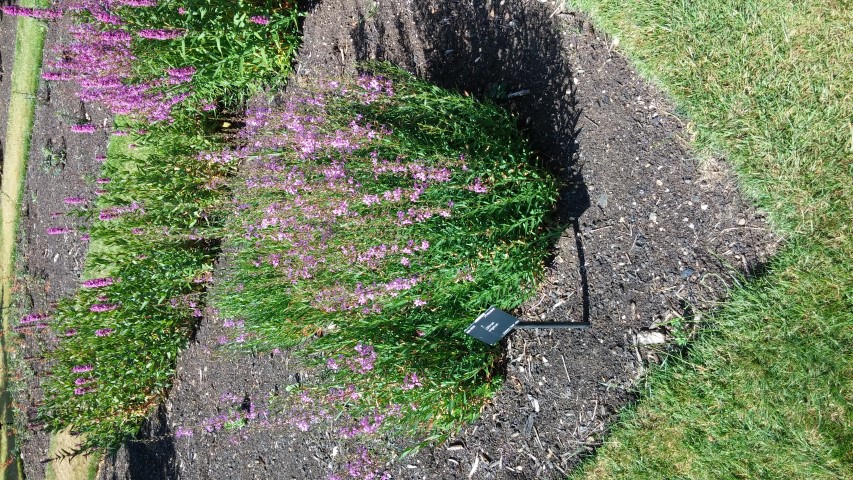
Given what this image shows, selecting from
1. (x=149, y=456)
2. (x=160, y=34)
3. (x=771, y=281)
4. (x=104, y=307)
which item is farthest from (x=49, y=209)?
(x=771, y=281)

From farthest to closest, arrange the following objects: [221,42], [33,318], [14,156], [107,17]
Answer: [14,156] < [33,318] < [221,42] < [107,17]

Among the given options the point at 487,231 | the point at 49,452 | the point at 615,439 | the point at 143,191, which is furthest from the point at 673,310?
the point at 49,452

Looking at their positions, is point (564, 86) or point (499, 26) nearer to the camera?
point (564, 86)

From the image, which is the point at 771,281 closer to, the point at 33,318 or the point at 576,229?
the point at 576,229

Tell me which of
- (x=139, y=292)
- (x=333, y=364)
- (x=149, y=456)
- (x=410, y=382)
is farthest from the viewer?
(x=149, y=456)

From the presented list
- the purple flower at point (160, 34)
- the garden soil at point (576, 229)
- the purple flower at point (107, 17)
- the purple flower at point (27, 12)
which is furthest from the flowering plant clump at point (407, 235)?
the purple flower at point (27, 12)

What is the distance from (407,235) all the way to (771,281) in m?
1.94

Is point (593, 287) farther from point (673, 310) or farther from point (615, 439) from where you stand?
point (615, 439)

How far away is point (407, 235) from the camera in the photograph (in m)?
3.53

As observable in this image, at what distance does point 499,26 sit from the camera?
419cm

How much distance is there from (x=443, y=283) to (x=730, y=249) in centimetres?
158

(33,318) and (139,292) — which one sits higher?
(139,292)

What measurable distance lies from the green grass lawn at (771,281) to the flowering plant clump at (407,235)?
0.97 metres

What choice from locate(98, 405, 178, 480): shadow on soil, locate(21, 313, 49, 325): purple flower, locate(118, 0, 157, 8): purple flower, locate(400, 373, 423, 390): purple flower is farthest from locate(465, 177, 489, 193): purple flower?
locate(21, 313, 49, 325): purple flower
